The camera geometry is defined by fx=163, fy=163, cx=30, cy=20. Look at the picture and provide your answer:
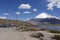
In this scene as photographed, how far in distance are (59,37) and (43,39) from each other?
338cm

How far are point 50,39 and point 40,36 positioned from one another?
220 centimetres

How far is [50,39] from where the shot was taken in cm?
3238

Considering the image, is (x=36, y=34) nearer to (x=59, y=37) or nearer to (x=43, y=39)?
(x=43, y=39)

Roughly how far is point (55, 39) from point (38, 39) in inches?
159

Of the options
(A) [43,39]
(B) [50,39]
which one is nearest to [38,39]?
(A) [43,39]

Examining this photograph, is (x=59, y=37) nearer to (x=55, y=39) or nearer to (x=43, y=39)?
(x=55, y=39)

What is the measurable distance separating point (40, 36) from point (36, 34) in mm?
1073

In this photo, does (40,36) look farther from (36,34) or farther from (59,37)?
(59,37)

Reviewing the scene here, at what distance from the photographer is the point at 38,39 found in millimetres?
29953

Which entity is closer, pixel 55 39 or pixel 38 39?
pixel 38 39

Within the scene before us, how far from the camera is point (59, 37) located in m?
31.8

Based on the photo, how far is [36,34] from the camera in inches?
1280

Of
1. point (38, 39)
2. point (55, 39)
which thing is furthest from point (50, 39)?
point (38, 39)

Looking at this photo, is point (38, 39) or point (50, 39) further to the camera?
point (50, 39)
